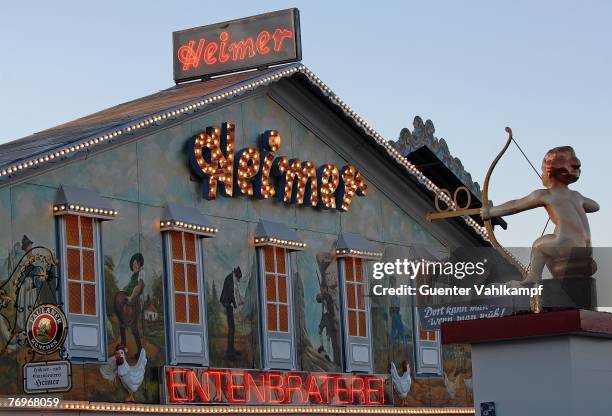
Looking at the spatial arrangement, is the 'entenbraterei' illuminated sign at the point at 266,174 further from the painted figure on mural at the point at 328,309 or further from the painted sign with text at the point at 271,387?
the painted sign with text at the point at 271,387

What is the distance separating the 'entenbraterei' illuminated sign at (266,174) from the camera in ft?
92.7

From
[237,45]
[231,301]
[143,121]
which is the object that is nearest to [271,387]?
[231,301]

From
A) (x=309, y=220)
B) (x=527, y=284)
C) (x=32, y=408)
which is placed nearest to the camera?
(x=527, y=284)

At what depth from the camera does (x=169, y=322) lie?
26625 mm

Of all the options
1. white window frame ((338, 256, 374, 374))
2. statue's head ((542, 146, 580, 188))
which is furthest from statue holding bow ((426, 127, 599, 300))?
white window frame ((338, 256, 374, 374))

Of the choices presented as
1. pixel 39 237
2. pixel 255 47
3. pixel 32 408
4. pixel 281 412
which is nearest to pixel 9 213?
pixel 39 237

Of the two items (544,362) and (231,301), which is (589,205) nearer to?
(544,362)

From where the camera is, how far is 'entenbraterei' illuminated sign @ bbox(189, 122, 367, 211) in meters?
28.3

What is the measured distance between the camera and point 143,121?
1027 inches

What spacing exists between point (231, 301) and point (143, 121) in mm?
4455

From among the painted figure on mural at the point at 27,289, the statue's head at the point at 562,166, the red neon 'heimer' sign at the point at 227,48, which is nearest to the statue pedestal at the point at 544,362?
the statue's head at the point at 562,166

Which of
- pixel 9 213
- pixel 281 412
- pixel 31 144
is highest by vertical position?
pixel 31 144

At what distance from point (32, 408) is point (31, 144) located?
19.4 ft

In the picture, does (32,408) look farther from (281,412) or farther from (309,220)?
(309,220)
